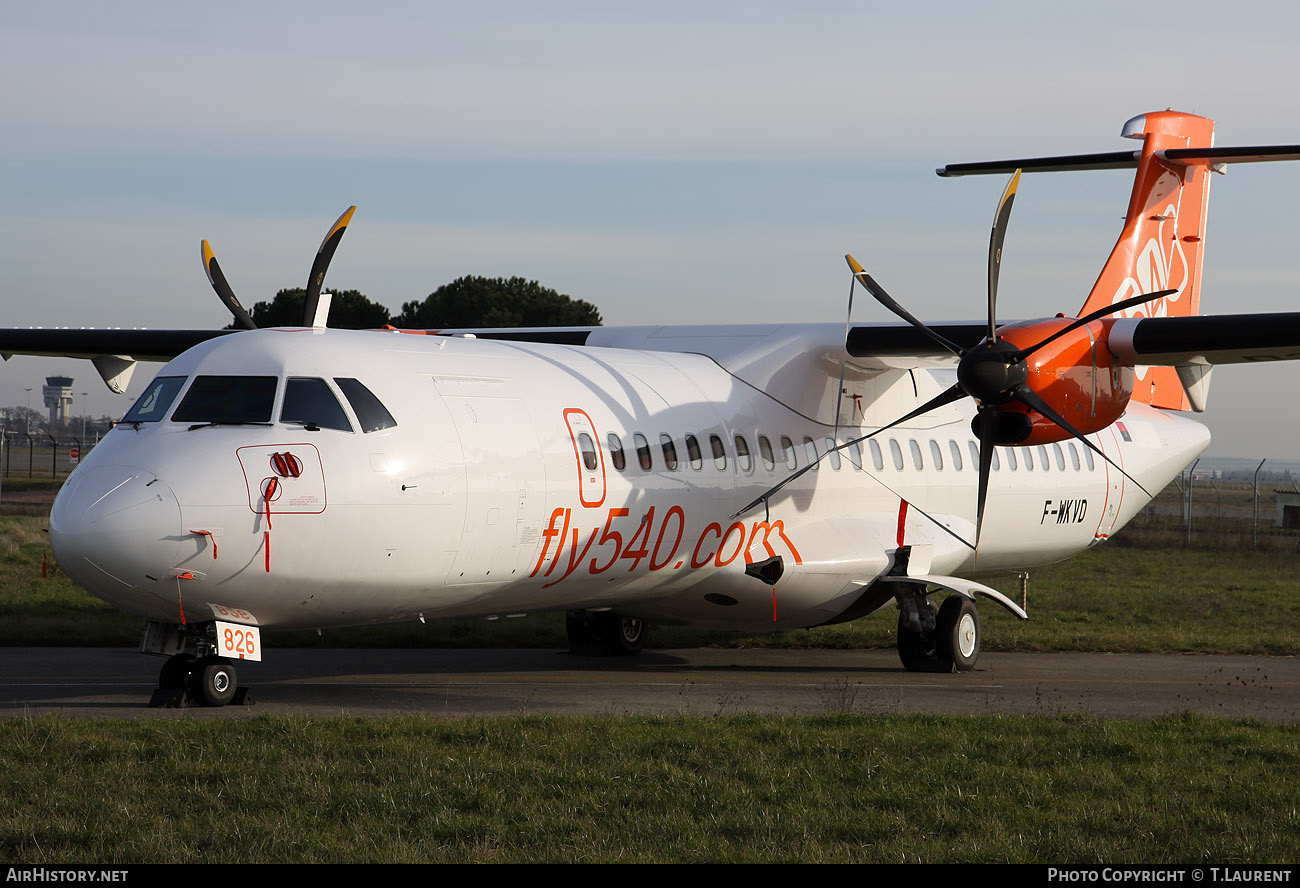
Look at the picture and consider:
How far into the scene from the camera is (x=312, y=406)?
Result: 10445 millimetres

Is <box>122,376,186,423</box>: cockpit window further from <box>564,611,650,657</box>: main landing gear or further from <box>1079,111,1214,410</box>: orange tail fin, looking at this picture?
<box>1079,111,1214,410</box>: orange tail fin

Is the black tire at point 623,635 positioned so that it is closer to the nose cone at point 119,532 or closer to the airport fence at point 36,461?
the nose cone at point 119,532

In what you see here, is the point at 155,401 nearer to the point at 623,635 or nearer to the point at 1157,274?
the point at 623,635

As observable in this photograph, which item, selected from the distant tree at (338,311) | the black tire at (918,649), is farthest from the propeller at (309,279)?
the distant tree at (338,311)

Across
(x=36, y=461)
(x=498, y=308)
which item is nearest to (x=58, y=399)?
(x=36, y=461)

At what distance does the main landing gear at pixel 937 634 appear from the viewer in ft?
49.5

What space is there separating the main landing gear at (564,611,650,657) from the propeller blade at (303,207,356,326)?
16.9 feet

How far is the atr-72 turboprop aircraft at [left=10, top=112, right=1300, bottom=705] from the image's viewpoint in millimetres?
10000

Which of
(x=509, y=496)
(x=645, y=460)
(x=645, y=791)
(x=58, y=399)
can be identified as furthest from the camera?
(x=58, y=399)

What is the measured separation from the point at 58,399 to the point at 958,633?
81.5m

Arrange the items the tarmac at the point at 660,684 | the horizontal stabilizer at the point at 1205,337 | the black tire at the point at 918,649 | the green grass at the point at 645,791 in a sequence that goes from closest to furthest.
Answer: the green grass at the point at 645,791, the tarmac at the point at 660,684, the horizontal stabilizer at the point at 1205,337, the black tire at the point at 918,649

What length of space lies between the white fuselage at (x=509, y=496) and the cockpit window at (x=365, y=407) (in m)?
0.05

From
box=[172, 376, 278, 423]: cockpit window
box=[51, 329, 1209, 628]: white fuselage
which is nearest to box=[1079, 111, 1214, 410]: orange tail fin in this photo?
box=[51, 329, 1209, 628]: white fuselage
